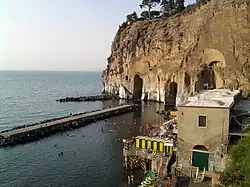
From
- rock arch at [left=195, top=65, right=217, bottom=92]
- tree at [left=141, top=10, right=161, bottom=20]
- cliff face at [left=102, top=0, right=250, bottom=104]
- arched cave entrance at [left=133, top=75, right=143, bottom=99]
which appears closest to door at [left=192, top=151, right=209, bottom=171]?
cliff face at [left=102, top=0, right=250, bottom=104]

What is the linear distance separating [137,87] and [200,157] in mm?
62887

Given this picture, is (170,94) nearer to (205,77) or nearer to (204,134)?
(205,77)

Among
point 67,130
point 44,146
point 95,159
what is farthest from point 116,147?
point 67,130

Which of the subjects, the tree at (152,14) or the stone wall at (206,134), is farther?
the tree at (152,14)

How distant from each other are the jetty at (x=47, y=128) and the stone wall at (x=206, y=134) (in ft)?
84.9

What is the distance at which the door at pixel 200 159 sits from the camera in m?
25.7

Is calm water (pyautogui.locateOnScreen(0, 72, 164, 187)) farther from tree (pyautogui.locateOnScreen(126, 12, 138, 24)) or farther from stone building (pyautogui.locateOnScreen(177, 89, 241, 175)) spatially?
tree (pyautogui.locateOnScreen(126, 12, 138, 24))

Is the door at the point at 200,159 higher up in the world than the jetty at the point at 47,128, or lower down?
higher up

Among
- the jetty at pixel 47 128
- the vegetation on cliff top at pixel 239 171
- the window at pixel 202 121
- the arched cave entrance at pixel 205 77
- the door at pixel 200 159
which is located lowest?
the jetty at pixel 47 128

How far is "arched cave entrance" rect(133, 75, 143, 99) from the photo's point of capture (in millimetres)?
87375

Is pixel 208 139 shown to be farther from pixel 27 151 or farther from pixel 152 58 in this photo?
pixel 152 58

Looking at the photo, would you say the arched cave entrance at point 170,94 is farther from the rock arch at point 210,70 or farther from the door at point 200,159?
the door at point 200,159

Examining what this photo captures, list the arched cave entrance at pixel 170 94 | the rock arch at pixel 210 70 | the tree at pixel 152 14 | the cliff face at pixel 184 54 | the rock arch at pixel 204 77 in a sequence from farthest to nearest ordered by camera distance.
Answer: the tree at pixel 152 14 < the arched cave entrance at pixel 170 94 < the rock arch at pixel 204 77 < the rock arch at pixel 210 70 < the cliff face at pixel 184 54

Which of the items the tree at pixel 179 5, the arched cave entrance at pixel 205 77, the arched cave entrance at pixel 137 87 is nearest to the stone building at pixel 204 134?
the arched cave entrance at pixel 205 77
